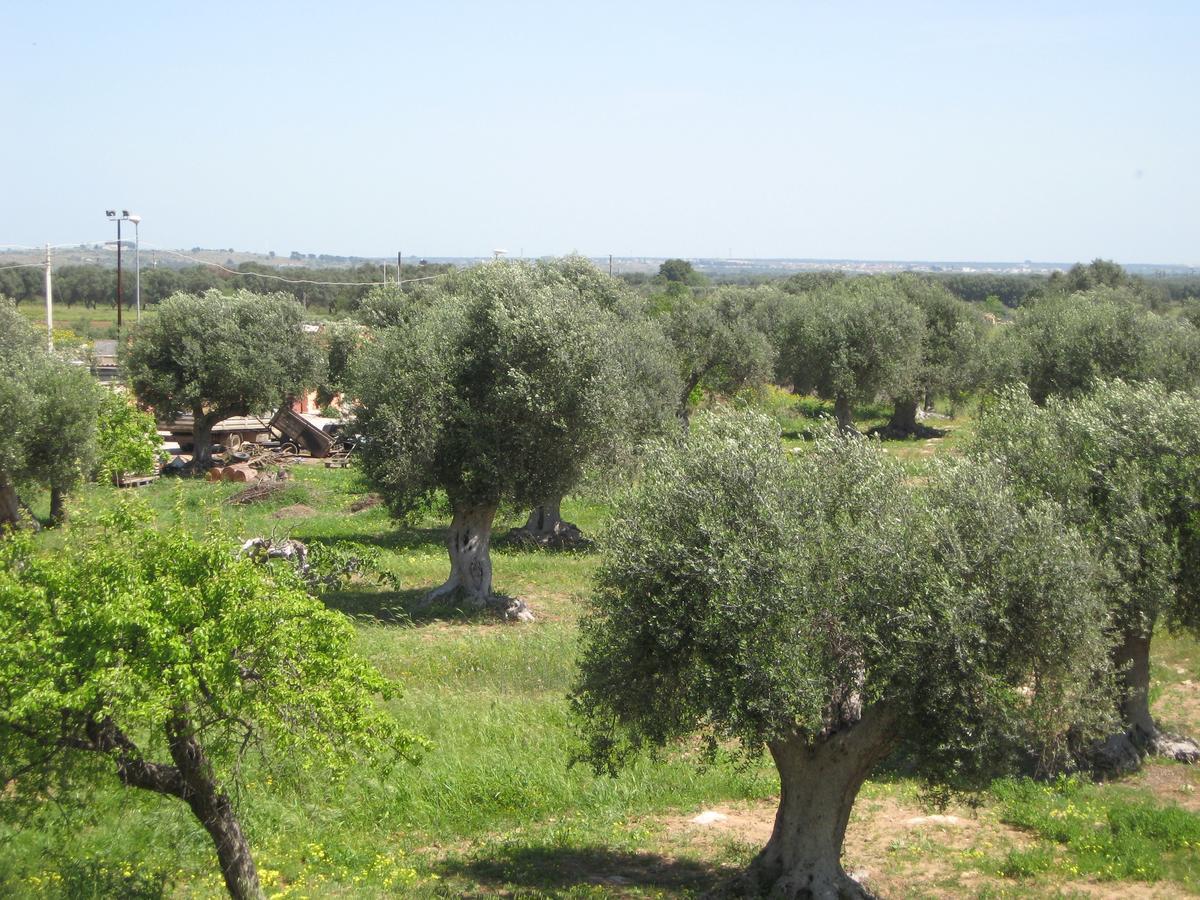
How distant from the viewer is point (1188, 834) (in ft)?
41.6

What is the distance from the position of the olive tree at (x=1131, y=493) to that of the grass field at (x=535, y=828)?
126cm

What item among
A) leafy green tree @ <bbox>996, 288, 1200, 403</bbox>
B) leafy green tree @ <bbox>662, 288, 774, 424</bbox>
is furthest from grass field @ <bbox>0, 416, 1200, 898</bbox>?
leafy green tree @ <bbox>662, 288, 774, 424</bbox>

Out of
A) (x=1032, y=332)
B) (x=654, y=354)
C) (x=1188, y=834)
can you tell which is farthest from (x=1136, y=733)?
(x=1032, y=332)

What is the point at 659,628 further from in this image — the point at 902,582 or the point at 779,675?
the point at 902,582

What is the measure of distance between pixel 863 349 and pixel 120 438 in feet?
96.3

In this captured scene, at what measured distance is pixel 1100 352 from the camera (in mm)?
32094

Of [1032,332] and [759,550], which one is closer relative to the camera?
[759,550]

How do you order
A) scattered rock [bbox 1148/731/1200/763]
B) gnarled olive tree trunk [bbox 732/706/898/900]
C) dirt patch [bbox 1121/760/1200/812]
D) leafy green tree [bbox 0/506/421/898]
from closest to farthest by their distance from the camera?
leafy green tree [bbox 0/506/421/898]
gnarled olive tree trunk [bbox 732/706/898/900]
dirt patch [bbox 1121/760/1200/812]
scattered rock [bbox 1148/731/1200/763]

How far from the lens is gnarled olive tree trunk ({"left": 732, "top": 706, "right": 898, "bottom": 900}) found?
1080 cm

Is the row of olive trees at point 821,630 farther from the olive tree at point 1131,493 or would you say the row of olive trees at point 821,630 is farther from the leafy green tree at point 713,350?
the leafy green tree at point 713,350

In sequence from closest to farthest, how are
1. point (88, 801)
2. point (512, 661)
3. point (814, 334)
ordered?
point (88, 801), point (512, 661), point (814, 334)

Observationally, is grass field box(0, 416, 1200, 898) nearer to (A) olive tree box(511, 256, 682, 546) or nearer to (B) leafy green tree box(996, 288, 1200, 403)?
(A) olive tree box(511, 256, 682, 546)

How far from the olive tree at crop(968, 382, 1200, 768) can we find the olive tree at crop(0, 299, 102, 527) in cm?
1958

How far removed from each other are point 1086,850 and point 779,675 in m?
5.49
